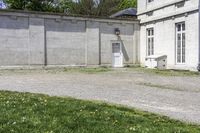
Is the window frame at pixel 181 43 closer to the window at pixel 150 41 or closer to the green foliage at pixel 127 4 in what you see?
the window at pixel 150 41

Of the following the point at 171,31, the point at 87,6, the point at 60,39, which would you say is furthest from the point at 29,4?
the point at 171,31

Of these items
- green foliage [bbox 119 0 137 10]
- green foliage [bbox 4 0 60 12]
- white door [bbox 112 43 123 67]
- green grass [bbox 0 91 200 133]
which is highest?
green foliage [bbox 119 0 137 10]

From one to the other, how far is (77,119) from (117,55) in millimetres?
22562

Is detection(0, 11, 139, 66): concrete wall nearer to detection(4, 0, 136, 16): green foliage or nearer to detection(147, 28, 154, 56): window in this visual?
detection(147, 28, 154, 56): window

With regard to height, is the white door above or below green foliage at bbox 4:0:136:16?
below

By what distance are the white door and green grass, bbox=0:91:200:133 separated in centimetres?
2042

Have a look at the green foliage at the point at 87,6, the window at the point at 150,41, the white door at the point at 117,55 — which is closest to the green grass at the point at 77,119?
the white door at the point at 117,55

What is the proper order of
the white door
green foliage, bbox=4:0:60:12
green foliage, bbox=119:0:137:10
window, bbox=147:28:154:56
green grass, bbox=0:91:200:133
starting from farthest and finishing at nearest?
green foliage, bbox=119:0:137:10
green foliage, bbox=4:0:60:12
the white door
window, bbox=147:28:154:56
green grass, bbox=0:91:200:133

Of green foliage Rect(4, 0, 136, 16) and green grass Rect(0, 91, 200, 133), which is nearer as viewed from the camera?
green grass Rect(0, 91, 200, 133)

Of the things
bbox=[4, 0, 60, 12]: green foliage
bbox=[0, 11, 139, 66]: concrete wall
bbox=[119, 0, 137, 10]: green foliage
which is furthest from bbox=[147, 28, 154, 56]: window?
bbox=[119, 0, 137, 10]: green foliage

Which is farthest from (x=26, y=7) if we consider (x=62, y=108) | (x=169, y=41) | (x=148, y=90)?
(x=62, y=108)

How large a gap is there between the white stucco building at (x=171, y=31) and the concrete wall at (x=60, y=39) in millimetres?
1110

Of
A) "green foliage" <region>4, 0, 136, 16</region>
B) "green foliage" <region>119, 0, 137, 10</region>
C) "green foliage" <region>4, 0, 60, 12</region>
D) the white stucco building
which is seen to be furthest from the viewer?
"green foliage" <region>119, 0, 137, 10</region>

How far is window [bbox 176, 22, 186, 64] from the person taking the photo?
25719 millimetres
